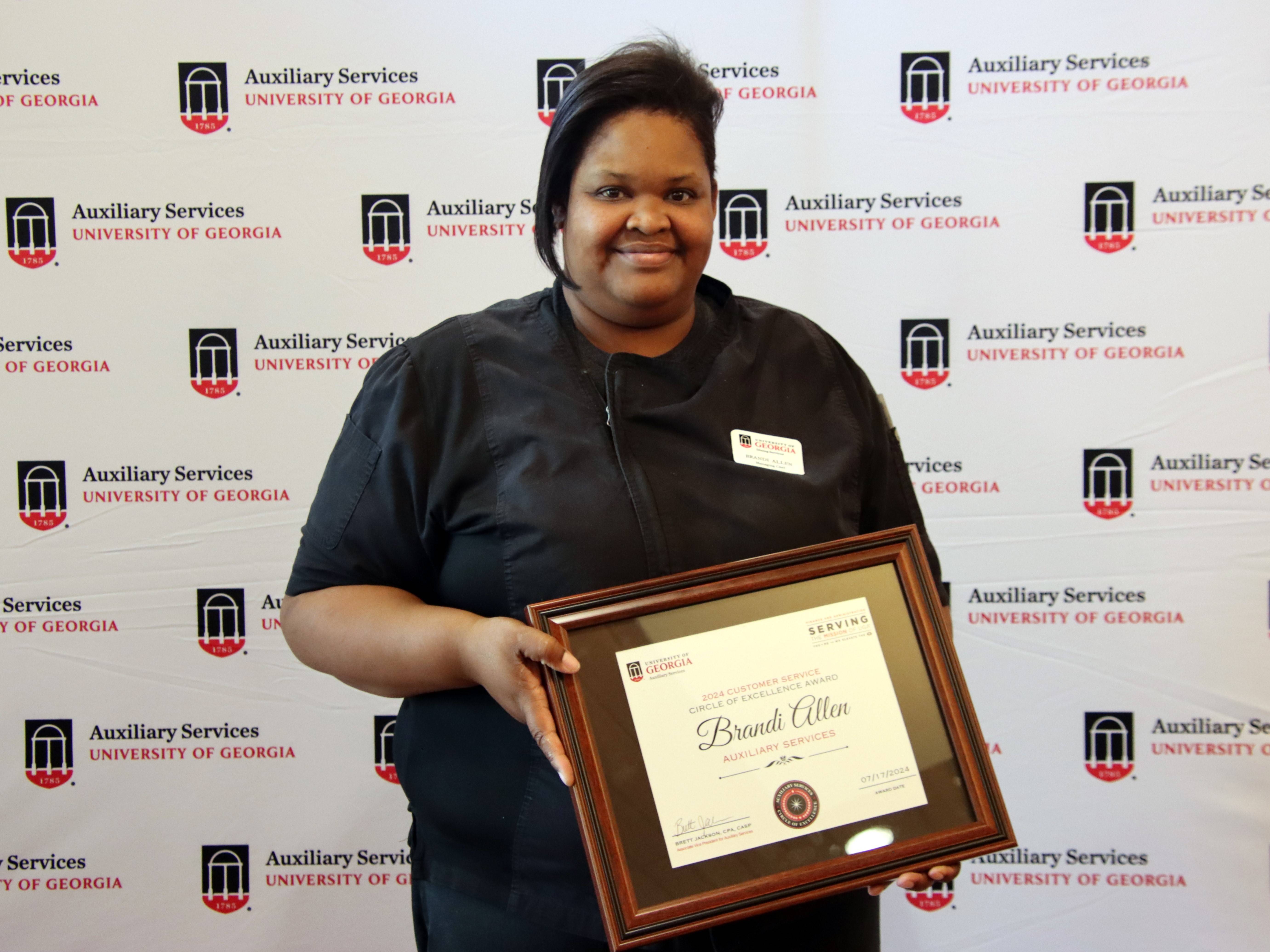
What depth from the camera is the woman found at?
1000 millimetres

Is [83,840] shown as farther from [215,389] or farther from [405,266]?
[405,266]

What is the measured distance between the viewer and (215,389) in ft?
6.89

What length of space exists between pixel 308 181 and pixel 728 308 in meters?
1.31

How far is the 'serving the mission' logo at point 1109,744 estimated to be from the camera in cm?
210

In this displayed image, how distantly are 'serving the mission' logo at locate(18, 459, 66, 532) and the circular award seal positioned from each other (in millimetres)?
1865

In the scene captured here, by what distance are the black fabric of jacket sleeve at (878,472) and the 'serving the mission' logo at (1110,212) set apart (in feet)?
3.97

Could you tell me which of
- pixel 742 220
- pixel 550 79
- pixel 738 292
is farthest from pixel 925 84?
pixel 550 79

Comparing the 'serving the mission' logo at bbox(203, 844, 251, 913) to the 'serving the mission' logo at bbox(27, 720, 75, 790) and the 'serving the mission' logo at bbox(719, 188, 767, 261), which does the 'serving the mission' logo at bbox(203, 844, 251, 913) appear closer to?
the 'serving the mission' logo at bbox(27, 720, 75, 790)

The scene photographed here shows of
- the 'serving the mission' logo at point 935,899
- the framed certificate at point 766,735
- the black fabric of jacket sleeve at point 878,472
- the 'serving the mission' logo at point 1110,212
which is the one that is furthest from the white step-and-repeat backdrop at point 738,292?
the framed certificate at point 766,735

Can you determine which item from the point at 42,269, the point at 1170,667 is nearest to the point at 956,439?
the point at 1170,667

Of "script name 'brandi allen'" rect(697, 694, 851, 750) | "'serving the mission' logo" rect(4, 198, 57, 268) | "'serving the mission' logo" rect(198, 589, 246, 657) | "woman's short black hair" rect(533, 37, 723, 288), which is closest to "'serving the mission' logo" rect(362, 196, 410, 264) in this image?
"'serving the mission' logo" rect(4, 198, 57, 268)

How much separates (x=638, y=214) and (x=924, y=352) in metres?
1.23

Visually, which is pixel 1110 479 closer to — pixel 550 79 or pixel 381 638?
pixel 550 79

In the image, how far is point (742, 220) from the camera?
2119mm
